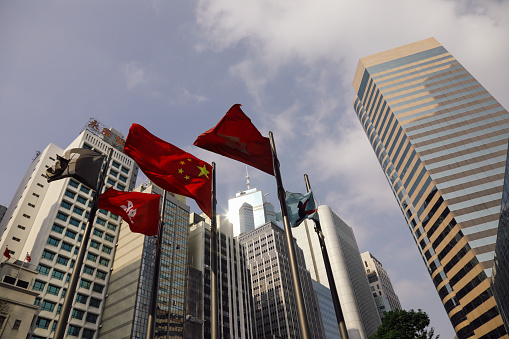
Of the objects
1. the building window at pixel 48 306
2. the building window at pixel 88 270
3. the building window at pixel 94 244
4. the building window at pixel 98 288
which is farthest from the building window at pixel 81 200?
the building window at pixel 48 306

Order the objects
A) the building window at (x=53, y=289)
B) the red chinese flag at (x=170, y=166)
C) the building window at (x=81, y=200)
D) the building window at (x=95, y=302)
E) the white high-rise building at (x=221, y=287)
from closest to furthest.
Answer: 1. the red chinese flag at (x=170, y=166)
2. the building window at (x=53, y=289)
3. the building window at (x=95, y=302)
4. the building window at (x=81, y=200)
5. the white high-rise building at (x=221, y=287)

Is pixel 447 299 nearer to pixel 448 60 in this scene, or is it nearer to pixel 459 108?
pixel 459 108

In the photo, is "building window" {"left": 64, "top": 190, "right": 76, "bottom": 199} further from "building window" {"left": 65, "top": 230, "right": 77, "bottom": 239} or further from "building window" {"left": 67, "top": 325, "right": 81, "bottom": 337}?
"building window" {"left": 67, "top": 325, "right": 81, "bottom": 337}

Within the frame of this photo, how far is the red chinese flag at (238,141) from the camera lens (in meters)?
16.2

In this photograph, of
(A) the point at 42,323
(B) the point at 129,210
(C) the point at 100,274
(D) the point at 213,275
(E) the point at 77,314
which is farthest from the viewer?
(C) the point at 100,274

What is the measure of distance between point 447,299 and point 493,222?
67.1ft

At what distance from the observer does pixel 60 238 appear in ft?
225

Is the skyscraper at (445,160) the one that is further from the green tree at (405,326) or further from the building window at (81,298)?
the building window at (81,298)

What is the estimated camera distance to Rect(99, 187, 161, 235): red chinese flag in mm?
19047

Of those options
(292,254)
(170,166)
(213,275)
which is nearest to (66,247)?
(170,166)

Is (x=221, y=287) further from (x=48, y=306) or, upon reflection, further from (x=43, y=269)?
(x=43, y=269)

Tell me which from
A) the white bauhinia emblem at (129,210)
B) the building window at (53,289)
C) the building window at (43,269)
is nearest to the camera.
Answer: the white bauhinia emblem at (129,210)

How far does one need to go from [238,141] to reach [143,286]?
65.4 metres

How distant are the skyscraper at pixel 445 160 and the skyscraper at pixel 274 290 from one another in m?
63.6
